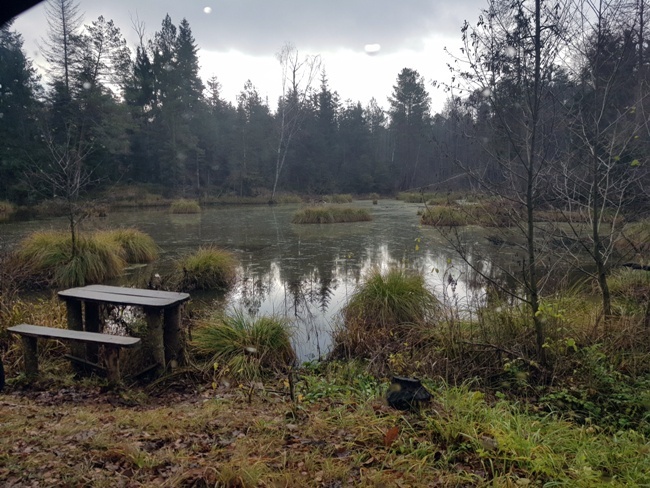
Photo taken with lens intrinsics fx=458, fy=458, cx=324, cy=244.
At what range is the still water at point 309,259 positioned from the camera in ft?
20.8

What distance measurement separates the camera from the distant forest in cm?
375

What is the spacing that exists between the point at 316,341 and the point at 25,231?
13.9 metres

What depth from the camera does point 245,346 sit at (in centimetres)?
440

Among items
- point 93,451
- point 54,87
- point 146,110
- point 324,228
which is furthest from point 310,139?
point 93,451

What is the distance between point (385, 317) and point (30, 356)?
3.53 meters

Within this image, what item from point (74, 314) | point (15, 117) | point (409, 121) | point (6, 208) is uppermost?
point (409, 121)

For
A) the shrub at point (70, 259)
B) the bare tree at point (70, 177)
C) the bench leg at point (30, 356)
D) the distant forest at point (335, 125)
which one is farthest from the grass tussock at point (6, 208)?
the bench leg at point (30, 356)

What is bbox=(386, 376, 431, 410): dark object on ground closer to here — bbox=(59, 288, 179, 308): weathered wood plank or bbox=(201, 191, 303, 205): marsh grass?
bbox=(59, 288, 179, 308): weathered wood plank

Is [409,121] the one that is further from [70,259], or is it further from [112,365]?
[112,365]

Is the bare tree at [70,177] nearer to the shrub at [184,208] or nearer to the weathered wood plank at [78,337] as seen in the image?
the weathered wood plank at [78,337]

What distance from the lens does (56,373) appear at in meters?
4.06

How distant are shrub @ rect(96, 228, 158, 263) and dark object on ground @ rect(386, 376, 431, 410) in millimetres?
8275

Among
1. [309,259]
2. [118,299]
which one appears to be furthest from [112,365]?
[309,259]

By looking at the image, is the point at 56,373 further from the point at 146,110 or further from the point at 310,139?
the point at 310,139
